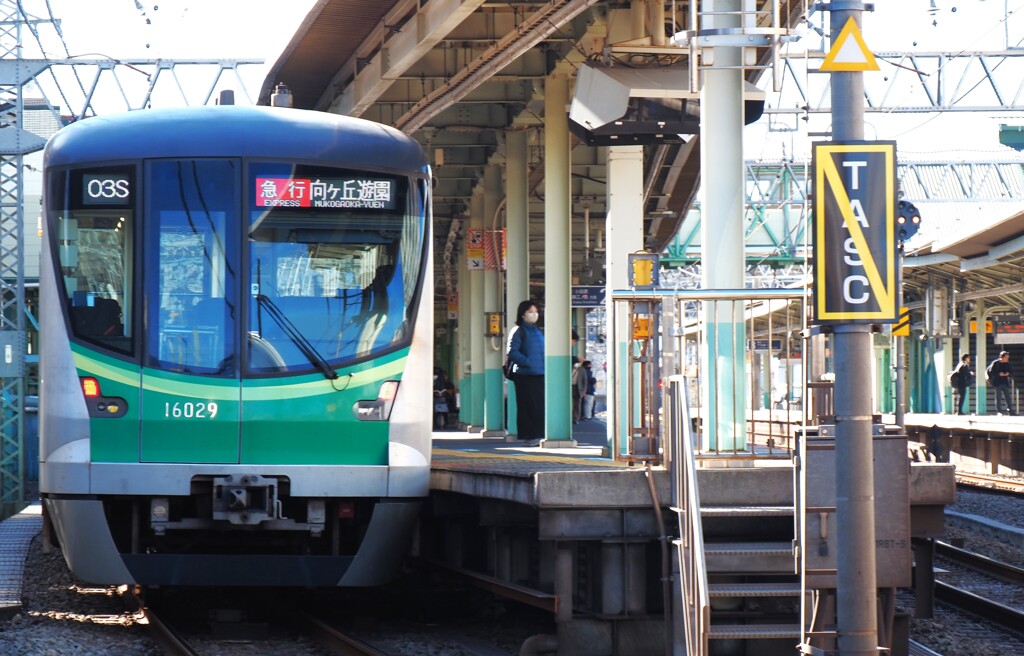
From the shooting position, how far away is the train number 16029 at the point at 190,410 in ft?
32.9

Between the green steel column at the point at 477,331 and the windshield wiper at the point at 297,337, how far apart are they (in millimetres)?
16497

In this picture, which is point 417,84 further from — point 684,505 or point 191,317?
point 684,505

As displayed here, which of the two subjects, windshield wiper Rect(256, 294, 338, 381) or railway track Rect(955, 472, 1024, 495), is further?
railway track Rect(955, 472, 1024, 495)

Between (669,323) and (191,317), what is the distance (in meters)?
3.18

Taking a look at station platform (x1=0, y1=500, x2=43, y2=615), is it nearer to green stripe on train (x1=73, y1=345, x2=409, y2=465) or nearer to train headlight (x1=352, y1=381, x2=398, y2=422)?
green stripe on train (x1=73, y1=345, x2=409, y2=465)

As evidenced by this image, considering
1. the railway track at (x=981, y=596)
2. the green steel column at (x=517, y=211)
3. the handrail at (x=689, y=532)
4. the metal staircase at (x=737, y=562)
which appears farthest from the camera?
the green steel column at (x=517, y=211)

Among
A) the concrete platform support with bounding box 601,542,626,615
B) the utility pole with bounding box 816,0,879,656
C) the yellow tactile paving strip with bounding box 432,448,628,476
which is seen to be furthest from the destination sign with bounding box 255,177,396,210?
the utility pole with bounding box 816,0,879,656

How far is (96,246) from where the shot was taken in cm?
1033

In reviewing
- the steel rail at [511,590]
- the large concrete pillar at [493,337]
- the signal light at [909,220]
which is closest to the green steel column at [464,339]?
the large concrete pillar at [493,337]

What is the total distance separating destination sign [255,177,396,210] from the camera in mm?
10367

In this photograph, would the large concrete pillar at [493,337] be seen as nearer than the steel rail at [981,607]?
No

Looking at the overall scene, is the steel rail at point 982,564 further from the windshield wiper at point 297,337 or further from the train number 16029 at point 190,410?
the train number 16029 at point 190,410

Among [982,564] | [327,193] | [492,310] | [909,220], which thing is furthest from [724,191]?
[492,310]

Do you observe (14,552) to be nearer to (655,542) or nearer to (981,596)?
(655,542)
